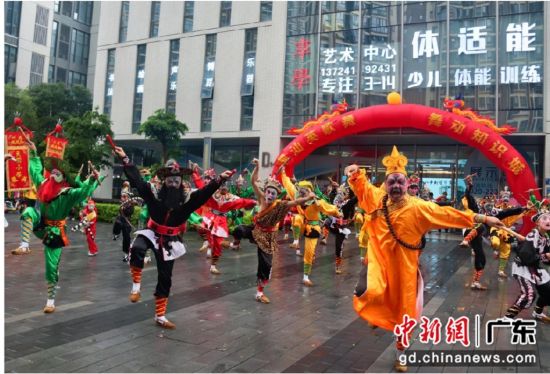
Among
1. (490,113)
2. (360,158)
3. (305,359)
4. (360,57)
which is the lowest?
(305,359)

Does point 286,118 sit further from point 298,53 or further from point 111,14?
point 111,14

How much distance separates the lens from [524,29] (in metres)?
18.7

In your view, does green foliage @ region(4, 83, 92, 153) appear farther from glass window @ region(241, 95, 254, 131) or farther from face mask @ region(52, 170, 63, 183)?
face mask @ region(52, 170, 63, 183)

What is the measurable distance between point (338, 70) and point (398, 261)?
1786cm

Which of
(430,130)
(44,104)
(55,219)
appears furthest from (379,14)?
(44,104)

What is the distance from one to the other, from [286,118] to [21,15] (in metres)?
24.6

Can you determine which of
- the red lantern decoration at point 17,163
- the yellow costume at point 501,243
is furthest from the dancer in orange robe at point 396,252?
the red lantern decoration at point 17,163

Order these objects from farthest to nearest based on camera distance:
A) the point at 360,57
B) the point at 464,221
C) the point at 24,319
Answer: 1. the point at 360,57
2. the point at 24,319
3. the point at 464,221

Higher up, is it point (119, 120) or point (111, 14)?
point (111, 14)

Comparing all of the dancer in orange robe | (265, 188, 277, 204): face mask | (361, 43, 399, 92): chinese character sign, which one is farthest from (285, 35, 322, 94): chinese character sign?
the dancer in orange robe

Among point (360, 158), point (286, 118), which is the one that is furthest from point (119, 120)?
point (360, 158)

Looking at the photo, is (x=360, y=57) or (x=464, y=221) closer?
(x=464, y=221)

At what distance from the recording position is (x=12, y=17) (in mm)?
34188

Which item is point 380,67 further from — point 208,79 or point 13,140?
point 13,140
